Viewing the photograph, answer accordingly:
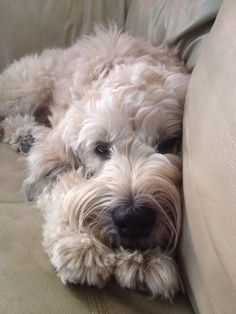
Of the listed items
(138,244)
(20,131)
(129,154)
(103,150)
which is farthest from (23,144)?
(138,244)

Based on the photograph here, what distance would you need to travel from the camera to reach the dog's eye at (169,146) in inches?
56.2

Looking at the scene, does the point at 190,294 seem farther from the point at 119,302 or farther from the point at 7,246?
the point at 7,246

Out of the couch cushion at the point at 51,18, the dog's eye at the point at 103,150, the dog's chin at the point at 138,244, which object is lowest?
the dog's chin at the point at 138,244

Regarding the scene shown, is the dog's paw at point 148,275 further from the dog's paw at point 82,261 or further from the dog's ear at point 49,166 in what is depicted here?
the dog's ear at point 49,166

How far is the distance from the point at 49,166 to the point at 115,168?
37cm

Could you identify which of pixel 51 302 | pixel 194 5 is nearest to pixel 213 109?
pixel 51 302

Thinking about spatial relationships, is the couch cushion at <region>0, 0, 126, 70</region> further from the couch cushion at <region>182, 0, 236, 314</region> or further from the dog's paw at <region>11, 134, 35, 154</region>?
the couch cushion at <region>182, 0, 236, 314</region>

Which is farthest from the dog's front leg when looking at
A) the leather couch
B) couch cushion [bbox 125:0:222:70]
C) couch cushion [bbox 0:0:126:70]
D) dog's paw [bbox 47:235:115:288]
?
dog's paw [bbox 47:235:115:288]

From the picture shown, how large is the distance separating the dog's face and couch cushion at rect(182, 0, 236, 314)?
0.09 m

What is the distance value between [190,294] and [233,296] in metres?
0.26

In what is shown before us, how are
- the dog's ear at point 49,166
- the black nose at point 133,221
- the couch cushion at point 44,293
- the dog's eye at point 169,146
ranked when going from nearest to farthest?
the couch cushion at point 44,293, the black nose at point 133,221, the dog's eye at point 169,146, the dog's ear at point 49,166

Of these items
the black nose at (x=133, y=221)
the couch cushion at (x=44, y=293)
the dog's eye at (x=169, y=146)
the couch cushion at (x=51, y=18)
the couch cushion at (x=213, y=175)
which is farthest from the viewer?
the couch cushion at (x=51, y=18)

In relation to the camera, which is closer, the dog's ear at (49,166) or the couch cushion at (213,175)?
the couch cushion at (213,175)

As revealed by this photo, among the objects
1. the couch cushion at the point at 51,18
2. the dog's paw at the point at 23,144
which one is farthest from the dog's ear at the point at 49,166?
the couch cushion at the point at 51,18
